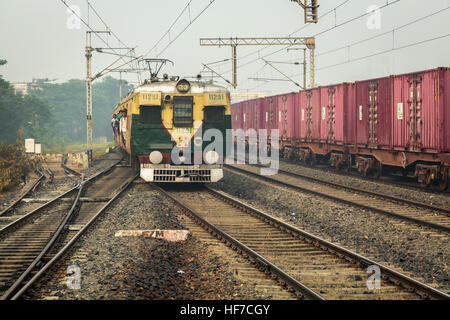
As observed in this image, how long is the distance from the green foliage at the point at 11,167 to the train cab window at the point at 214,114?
24.0 ft

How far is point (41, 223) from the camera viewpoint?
34.2ft

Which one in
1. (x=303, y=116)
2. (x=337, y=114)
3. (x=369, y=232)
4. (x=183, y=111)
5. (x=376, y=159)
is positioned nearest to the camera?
(x=369, y=232)

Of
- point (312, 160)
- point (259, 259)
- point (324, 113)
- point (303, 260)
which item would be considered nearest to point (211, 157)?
point (303, 260)

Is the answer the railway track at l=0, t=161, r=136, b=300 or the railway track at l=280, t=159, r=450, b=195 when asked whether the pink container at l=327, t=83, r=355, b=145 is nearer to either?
the railway track at l=280, t=159, r=450, b=195

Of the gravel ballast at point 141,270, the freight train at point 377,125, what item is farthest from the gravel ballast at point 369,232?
the freight train at point 377,125

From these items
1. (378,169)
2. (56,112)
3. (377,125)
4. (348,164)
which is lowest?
(378,169)

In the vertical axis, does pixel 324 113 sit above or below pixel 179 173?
above

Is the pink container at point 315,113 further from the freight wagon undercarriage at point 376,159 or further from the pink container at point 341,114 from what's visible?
the pink container at point 341,114

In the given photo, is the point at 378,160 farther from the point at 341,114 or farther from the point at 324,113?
the point at 324,113

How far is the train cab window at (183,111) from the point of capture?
14.7 meters

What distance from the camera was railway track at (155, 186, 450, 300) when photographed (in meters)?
5.89

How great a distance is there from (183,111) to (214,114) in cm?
93

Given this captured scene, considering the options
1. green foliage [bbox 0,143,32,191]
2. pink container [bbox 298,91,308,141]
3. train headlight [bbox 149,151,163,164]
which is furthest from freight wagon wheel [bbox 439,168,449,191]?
green foliage [bbox 0,143,32,191]

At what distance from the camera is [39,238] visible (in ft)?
29.7
